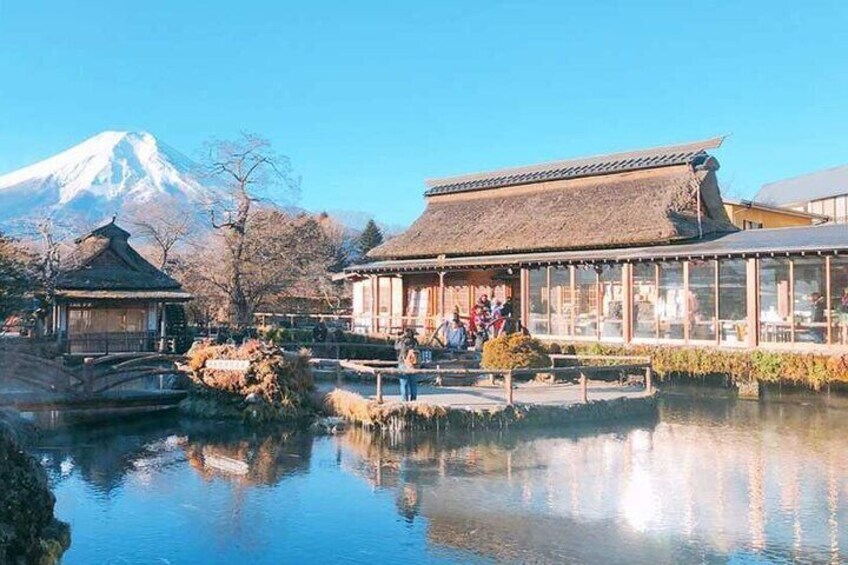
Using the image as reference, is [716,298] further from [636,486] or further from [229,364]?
[229,364]

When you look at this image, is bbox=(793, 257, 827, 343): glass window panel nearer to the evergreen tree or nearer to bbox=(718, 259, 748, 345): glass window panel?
bbox=(718, 259, 748, 345): glass window panel

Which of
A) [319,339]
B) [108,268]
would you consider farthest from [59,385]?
[108,268]

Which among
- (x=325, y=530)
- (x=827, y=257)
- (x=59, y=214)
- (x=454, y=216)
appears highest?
(x=59, y=214)

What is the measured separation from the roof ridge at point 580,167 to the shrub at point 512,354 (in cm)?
1143

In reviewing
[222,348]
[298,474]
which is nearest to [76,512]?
[298,474]

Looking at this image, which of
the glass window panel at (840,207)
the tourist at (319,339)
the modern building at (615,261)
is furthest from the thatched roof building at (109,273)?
the glass window panel at (840,207)

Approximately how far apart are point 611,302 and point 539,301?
2.53 meters

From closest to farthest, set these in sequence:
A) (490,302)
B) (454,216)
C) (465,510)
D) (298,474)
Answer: (465,510), (298,474), (490,302), (454,216)

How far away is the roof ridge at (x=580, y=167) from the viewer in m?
26.2

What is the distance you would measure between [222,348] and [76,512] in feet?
24.5

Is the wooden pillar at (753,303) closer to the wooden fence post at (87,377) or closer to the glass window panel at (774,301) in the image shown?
the glass window panel at (774,301)

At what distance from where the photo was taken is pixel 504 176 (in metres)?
31.6

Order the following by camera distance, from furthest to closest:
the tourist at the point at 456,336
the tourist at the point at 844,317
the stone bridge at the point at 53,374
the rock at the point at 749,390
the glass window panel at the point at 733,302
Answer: the tourist at the point at 456,336 < the glass window panel at the point at 733,302 < the rock at the point at 749,390 < the tourist at the point at 844,317 < the stone bridge at the point at 53,374

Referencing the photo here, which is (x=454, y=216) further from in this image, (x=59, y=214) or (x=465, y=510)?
(x=59, y=214)
